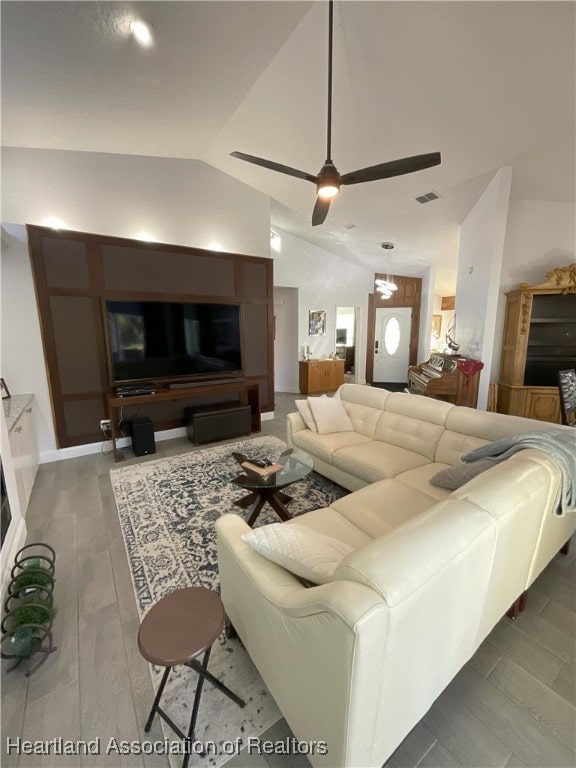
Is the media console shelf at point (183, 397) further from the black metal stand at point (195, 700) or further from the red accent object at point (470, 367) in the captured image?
the black metal stand at point (195, 700)

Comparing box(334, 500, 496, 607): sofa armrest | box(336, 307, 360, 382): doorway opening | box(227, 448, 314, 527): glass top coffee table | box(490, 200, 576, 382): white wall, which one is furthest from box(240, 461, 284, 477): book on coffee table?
box(336, 307, 360, 382): doorway opening

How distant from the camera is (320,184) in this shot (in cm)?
221

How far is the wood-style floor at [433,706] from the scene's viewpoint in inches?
44.0

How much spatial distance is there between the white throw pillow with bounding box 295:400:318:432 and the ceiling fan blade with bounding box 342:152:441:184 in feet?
6.35

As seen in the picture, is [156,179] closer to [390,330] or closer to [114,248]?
[114,248]

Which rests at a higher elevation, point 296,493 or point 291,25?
point 291,25

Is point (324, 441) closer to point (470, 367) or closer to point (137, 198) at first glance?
point (470, 367)

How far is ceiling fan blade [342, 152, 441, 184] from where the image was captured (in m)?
1.99

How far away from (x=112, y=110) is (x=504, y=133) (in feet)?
11.3

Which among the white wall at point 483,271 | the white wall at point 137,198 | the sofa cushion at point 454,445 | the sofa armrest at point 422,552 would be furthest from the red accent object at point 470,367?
the white wall at point 137,198

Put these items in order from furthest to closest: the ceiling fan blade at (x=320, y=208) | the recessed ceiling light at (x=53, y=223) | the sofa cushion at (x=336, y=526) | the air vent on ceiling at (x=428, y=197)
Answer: the air vent on ceiling at (x=428, y=197)
the recessed ceiling light at (x=53, y=223)
the ceiling fan blade at (x=320, y=208)
the sofa cushion at (x=336, y=526)

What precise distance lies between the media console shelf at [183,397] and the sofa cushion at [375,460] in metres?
2.11

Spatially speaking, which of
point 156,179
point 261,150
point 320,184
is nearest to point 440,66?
point 320,184

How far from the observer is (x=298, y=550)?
45.1 inches
